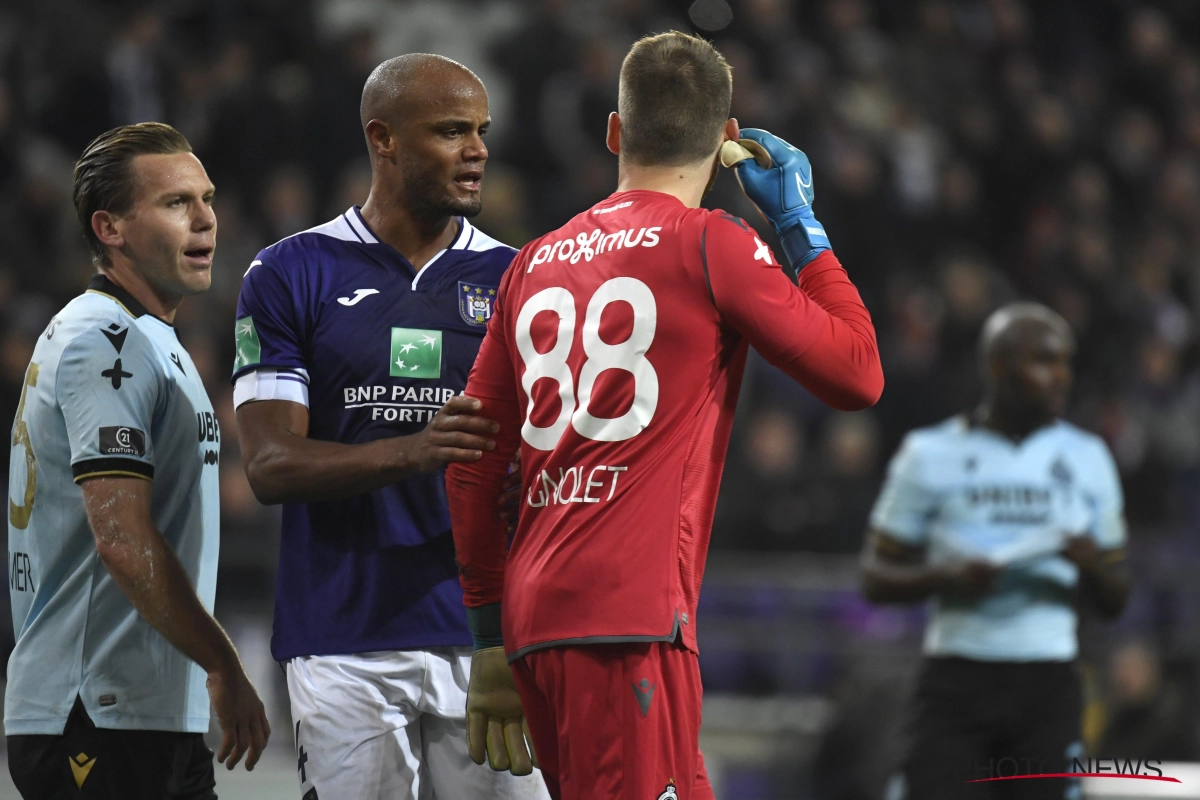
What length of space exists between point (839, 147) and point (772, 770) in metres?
5.92

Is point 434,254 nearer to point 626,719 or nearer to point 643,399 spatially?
point 643,399

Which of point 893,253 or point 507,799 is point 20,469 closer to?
point 507,799

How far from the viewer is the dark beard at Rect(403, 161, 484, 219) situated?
12.4 feet

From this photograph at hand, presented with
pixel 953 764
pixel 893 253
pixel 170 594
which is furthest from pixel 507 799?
pixel 893 253

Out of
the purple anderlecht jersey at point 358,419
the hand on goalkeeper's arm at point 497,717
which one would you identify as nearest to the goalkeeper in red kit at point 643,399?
the hand on goalkeeper's arm at point 497,717

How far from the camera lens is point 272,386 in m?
3.63

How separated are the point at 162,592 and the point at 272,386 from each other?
580mm

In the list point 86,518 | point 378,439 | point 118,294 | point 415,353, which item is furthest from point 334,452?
point 118,294

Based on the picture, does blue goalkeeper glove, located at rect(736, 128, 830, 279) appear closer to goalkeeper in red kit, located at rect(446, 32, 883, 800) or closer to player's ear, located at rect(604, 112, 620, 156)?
goalkeeper in red kit, located at rect(446, 32, 883, 800)

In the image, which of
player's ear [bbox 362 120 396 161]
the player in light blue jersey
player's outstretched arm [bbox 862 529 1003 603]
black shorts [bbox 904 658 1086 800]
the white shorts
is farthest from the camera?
player's outstretched arm [bbox 862 529 1003 603]

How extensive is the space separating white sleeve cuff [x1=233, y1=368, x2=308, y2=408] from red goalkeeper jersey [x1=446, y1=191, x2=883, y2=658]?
0.75 m

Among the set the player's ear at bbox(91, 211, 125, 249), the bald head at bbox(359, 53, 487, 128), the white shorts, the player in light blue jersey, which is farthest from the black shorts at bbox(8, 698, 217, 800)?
the bald head at bbox(359, 53, 487, 128)

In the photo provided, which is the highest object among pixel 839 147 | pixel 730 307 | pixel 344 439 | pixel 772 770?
pixel 839 147

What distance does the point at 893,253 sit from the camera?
1143cm
